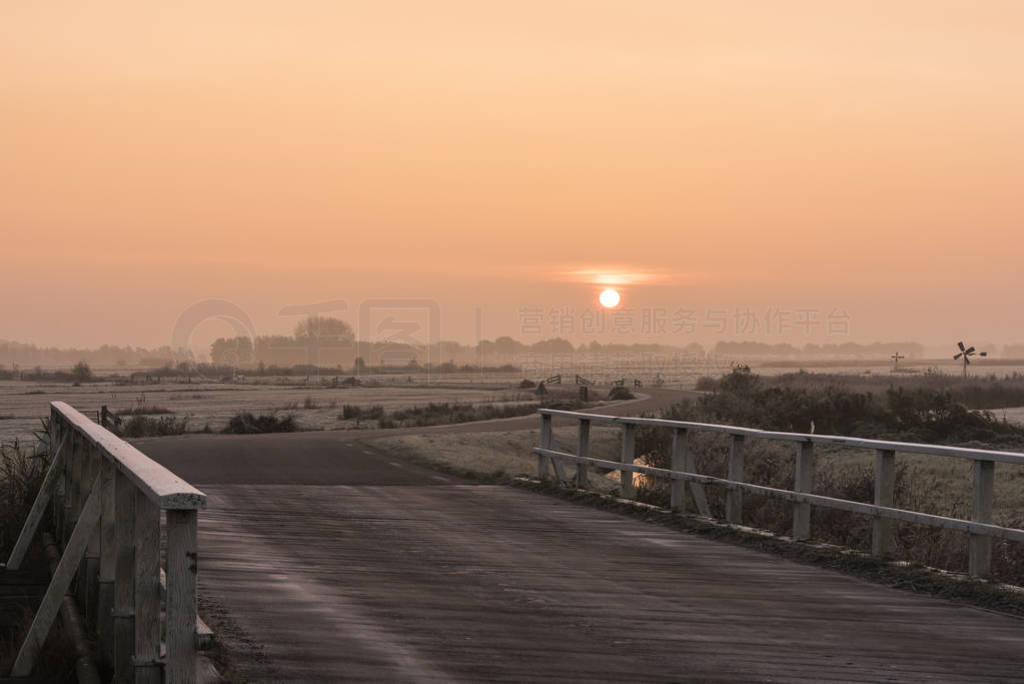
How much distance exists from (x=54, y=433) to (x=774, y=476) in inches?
685

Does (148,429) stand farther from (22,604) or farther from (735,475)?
(735,475)

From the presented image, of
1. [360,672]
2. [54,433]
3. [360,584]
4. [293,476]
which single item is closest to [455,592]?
[360,584]

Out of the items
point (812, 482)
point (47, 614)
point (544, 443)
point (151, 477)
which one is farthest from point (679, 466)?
point (151, 477)

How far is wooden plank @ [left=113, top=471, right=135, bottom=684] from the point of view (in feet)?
25.2

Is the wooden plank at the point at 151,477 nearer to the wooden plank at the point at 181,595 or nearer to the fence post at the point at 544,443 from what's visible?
the wooden plank at the point at 181,595

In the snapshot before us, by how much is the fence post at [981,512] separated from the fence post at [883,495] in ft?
4.03

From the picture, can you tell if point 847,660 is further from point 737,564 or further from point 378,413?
point 378,413

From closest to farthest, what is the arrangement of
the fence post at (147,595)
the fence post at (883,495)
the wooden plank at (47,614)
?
the fence post at (147,595) → the wooden plank at (47,614) → the fence post at (883,495)

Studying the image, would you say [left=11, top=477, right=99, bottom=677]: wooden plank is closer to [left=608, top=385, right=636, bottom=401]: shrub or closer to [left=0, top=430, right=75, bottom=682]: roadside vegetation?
[left=0, top=430, right=75, bottom=682]: roadside vegetation

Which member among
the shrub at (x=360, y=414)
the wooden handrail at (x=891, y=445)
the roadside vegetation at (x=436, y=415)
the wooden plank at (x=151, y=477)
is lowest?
the shrub at (x=360, y=414)

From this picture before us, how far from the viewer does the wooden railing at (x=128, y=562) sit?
18.1ft

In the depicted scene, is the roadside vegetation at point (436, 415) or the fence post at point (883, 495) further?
the roadside vegetation at point (436, 415)

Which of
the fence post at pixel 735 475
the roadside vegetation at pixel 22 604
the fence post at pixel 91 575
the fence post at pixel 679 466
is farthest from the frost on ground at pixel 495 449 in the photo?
the fence post at pixel 91 575

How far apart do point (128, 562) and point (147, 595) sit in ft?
5.09
